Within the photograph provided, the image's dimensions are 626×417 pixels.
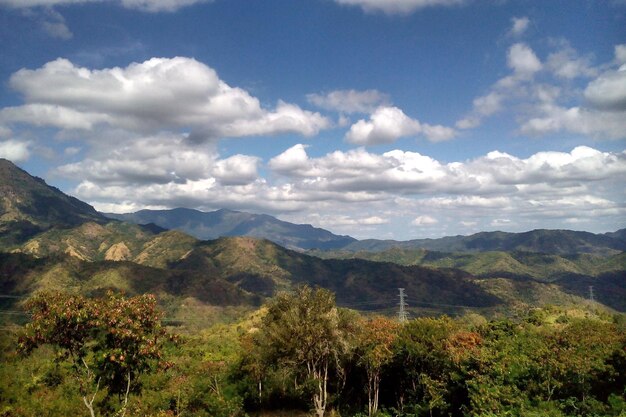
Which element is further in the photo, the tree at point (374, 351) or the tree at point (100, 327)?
the tree at point (374, 351)

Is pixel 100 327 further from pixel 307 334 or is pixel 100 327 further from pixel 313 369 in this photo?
pixel 313 369

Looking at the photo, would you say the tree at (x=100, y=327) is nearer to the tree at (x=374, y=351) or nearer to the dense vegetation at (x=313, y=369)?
the dense vegetation at (x=313, y=369)

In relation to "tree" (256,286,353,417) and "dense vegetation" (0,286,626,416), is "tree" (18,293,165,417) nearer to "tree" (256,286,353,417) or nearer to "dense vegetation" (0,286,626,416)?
"dense vegetation" (0,286,626,416)

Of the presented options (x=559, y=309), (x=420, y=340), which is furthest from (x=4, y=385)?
(x=559, y=309)

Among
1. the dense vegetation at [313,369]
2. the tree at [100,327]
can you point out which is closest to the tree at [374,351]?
the dense vegetation at [313,369]

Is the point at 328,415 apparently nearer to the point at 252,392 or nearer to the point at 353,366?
the point at 353,366

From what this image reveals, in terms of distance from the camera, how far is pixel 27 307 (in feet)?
58.0

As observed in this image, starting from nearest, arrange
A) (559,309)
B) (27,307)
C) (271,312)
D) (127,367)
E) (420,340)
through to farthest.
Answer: (27,307) < (127,367) < (271,312) < (420,340) < (559,309)

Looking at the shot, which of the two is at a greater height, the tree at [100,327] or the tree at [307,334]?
the tree at [100,327]

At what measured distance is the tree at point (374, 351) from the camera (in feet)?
130

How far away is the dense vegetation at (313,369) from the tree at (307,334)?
0.11 meters

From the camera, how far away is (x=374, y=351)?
39.4m

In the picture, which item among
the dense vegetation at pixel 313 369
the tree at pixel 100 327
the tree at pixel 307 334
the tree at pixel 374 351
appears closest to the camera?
the tree at pixel 100 327

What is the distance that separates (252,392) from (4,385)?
2298cm
